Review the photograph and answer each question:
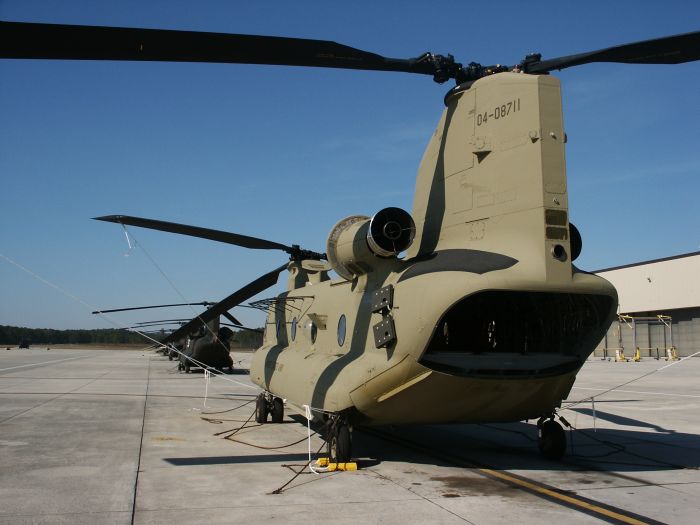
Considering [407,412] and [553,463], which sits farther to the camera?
[553,463]

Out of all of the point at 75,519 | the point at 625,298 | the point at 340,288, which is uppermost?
the point at 625,298

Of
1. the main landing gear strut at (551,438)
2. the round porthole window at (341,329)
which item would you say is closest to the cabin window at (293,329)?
the round porthole window at (341,329)

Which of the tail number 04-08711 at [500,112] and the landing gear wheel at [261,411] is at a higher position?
the tail number 04-08711 at [500,112]

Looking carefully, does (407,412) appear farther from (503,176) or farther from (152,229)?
(152,229)

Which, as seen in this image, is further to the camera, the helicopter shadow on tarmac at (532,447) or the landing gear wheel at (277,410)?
the landing gear wheel at (277,410)

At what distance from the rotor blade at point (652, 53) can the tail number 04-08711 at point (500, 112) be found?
870mm

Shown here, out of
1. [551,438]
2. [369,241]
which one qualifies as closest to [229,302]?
[369,241]

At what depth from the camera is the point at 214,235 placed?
1434 centimetres

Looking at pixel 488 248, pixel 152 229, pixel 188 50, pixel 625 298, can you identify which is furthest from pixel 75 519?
pixel 625 298

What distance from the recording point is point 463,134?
31.4 feet

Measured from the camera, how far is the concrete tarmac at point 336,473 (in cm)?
674

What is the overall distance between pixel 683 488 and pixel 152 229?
33.3 feet

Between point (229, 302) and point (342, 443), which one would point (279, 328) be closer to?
point (229, 302)

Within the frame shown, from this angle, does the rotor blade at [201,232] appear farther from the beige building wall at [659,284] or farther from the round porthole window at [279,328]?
the beige building wall at [659,284]
